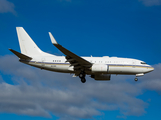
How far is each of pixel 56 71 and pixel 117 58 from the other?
10692 mm

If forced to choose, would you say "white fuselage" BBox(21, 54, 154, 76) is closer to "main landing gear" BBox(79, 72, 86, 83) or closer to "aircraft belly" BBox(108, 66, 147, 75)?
"aircraft belly" BBox(108, 66, 147, 75)

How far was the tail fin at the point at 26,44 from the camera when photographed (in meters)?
44.5

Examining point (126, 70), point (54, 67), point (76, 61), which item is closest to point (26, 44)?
point (54, 67)

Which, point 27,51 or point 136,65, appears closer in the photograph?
point 136,65

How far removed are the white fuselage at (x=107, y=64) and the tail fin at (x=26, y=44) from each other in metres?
2.96

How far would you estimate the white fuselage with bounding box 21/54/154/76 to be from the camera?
134 ft

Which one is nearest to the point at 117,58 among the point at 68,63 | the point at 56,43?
the point at 68,63

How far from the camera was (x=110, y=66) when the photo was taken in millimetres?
40688

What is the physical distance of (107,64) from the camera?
134ft

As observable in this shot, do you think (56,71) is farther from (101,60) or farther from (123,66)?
(123,66)

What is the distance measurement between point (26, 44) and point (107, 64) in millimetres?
15571

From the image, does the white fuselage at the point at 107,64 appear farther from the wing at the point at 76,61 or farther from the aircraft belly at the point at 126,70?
the wing at the point at 76,61

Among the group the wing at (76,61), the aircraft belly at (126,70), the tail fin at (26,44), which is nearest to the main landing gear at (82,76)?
the wing at (76,61)

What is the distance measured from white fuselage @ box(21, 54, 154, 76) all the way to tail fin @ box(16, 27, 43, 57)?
116 inches
